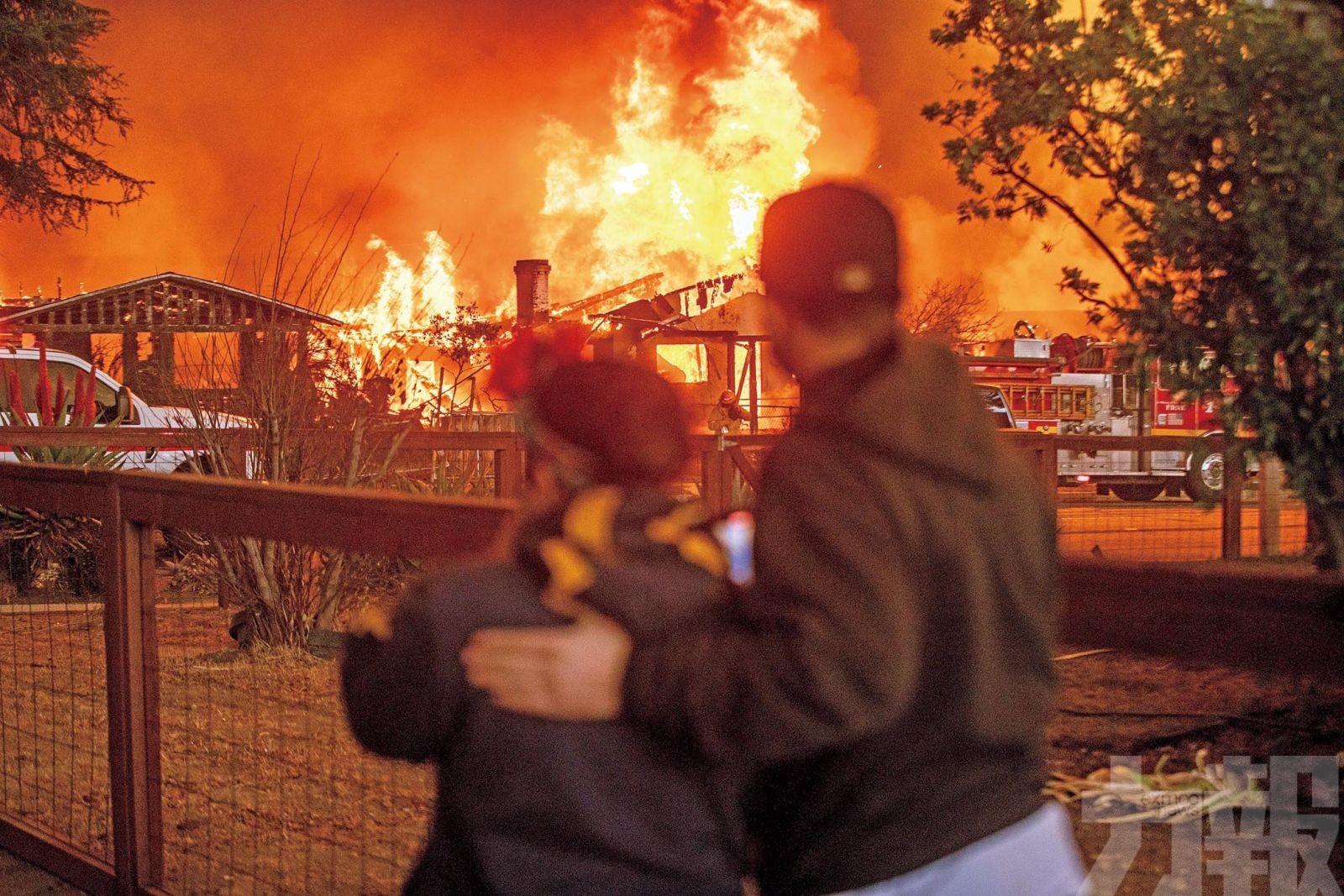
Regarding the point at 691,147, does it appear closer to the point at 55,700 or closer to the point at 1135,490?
the point at 1135,490

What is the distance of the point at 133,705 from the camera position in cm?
376

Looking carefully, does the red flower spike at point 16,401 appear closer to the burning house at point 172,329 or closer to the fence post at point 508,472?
the burning house at point 172,329

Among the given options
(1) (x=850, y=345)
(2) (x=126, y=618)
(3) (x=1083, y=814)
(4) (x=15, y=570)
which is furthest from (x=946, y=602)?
(4) (x=15, y=570)

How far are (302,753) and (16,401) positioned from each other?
8.28 meters

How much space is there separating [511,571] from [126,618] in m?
2.53

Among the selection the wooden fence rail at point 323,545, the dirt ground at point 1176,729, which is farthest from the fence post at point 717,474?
the wooden fence rail at point 323,545

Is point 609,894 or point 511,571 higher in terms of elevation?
point 511,571

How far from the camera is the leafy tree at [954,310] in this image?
40531 millimetres

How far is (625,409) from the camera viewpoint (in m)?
1.58

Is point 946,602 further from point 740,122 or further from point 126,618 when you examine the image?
point 740,122

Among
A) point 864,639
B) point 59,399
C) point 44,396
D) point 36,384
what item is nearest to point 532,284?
point 36,384

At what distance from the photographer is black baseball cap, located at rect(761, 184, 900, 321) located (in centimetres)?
143

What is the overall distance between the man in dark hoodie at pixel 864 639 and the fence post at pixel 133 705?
2503 millimetres

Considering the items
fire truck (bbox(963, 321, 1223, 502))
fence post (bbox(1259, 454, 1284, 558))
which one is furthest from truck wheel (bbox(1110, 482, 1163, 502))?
fence post (bbox(1259, 454, 1284, 558))
